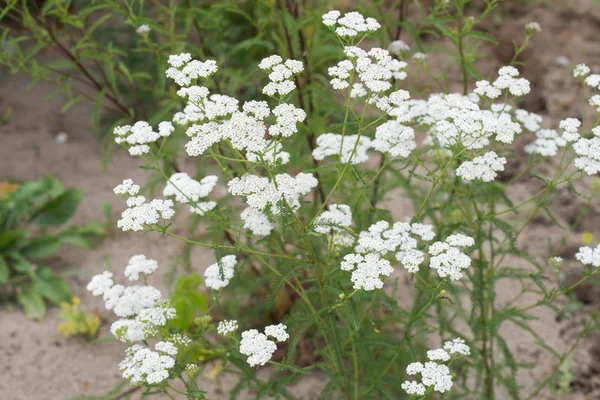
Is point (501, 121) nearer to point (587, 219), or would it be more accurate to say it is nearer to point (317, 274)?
point (317, 274)

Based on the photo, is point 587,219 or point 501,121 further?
point 587,219

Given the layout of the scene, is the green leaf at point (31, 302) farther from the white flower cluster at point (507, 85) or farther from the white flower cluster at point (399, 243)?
the white flower cluster at point (507, 85)

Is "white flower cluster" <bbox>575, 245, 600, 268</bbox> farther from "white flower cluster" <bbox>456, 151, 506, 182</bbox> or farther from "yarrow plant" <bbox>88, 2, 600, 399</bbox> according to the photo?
"white flower cluster" <bbox>456, 151, 506, 182</bbox>

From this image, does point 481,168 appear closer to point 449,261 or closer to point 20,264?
point 449,261

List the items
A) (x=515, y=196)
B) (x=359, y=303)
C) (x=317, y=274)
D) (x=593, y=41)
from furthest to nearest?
(x=593, y=41) < (x=515, y=196) < (x=359, y=303) < (x=317, y=274)

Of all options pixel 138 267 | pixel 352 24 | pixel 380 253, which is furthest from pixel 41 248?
pixel 352 24

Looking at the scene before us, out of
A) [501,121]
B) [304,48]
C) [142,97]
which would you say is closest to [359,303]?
[501,121]

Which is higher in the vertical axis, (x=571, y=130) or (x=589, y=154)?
(x=571, y=130)

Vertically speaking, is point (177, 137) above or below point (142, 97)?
below
